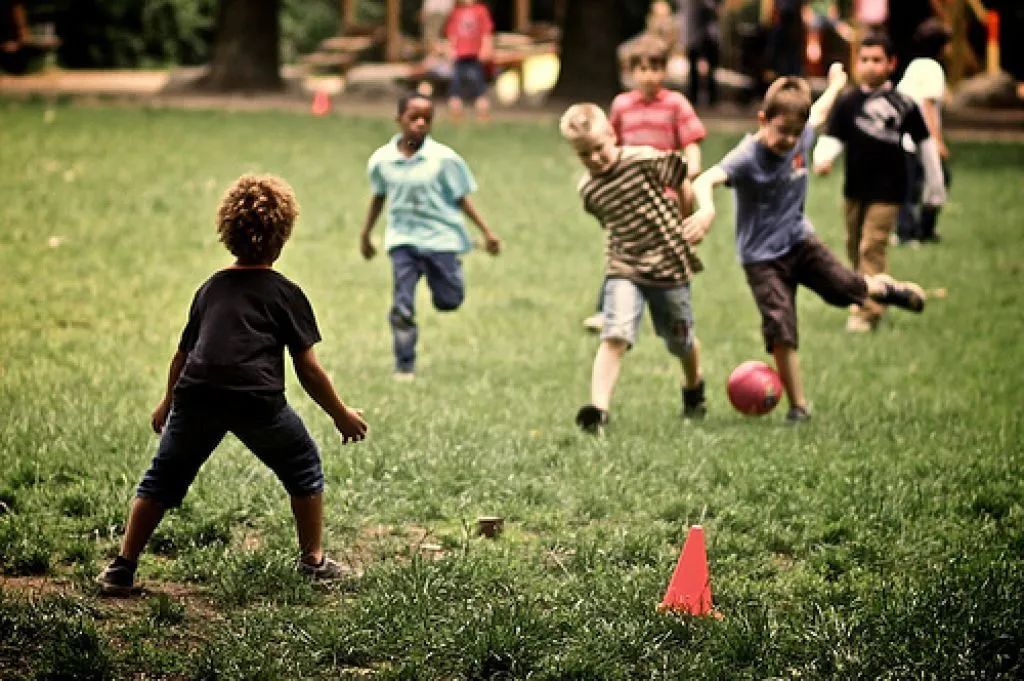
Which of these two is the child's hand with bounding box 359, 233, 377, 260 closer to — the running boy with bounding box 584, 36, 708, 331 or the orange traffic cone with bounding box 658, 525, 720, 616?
the running boy with bounding box 584, 36, 708, 331

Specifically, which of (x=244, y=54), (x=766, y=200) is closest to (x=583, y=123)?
(x=766, y=200)

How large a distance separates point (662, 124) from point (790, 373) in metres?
2.08

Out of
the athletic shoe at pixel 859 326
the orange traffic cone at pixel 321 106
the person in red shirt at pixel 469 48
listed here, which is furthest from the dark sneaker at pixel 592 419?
the orange traffic cone at pixel 321 106

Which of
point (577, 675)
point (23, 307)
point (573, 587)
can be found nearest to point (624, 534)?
point (573, 587)

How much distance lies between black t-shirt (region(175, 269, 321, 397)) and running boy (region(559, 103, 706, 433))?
2791mm

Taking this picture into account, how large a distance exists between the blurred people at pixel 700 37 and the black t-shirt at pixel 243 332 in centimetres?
2250

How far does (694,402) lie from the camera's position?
8961mm

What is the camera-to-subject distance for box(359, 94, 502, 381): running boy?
9.76m

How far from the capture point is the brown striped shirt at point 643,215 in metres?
8.40

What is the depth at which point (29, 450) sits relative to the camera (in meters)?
7.50

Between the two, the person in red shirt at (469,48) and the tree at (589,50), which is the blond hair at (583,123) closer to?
the person in red shirt at (469,48)

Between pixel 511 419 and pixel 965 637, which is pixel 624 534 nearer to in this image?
pixel 965 637

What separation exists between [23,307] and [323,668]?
6607 millimetres

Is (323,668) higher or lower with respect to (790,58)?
higher
